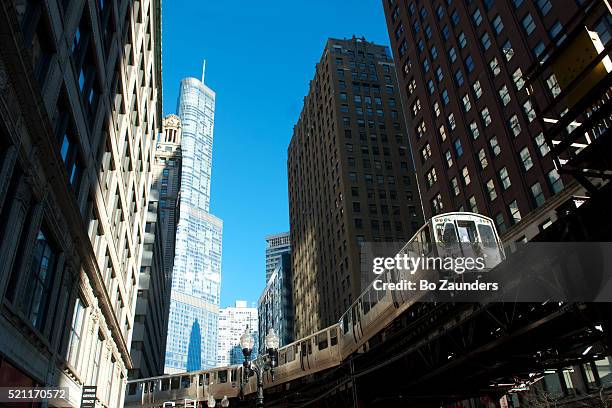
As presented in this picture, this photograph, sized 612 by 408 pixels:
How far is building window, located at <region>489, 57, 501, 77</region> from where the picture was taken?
151 ft

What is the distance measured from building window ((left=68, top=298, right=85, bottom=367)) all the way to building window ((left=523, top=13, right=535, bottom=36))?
132 ft

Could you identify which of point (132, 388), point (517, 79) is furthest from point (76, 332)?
point (517, 79)

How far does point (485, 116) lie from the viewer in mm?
47125

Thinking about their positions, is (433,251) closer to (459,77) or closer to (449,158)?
(449,158)

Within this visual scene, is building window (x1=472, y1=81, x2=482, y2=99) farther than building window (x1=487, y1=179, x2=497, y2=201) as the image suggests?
Yes

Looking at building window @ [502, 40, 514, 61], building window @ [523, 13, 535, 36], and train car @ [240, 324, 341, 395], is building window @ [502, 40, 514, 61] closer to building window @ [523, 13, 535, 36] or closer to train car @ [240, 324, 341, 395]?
building window @ [523, 13, 535, 36]

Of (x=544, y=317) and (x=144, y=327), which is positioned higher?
(x=144, y=327)

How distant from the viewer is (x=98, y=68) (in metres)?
22.6

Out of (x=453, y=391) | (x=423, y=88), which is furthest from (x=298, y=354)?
(x=423, y=88)

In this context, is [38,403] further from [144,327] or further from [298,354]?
[144,327]

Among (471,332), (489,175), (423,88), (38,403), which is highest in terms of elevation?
(423,88)

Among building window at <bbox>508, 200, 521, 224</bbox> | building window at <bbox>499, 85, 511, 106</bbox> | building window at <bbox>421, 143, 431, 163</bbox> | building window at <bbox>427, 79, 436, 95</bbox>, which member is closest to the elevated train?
building window at <bbox>508, 200, 521, 224</bbox>

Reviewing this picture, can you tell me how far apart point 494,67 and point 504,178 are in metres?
10.9

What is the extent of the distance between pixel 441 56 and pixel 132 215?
36675 mm
